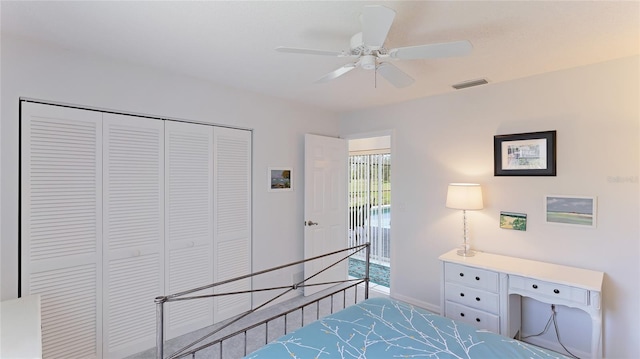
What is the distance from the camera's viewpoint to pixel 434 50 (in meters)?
1.67

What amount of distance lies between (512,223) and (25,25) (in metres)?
4.05

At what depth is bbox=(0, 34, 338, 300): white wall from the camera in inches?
80.8

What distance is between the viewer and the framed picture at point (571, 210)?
2553 millimetres

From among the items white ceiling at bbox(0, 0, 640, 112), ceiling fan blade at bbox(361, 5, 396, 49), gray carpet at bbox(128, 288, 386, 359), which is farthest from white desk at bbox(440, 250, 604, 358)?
ceiling fan blade at bbox(361, 5, 396, 49)

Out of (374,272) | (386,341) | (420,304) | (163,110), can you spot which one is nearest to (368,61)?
(386,341)

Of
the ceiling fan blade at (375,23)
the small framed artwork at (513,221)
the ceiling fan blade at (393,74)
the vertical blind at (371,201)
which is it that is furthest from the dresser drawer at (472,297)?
the vertical blind at (371,201)

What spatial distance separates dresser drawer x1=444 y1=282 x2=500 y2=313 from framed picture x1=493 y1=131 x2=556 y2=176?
3.78 feet

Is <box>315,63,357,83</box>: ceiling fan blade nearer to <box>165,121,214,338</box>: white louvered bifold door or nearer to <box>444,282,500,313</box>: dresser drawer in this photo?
<box>165,121,214,338</box>: white louvered bifold door

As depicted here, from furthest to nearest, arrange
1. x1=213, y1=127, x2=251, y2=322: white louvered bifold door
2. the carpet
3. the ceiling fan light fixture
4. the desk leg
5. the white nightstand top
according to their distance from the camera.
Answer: the carpet
x1=213, y1=127, x2=251, y2=322: white louvered bifold door
the white nightstand top
the desk leg
the ceiling fan light fixture

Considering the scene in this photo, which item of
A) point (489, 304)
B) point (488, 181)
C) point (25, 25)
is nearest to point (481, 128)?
point (488, 181)

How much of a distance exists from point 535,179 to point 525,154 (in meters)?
0.25

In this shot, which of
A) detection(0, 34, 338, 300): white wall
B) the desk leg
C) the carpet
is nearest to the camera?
detection(0, 34, 338, 300): white wall

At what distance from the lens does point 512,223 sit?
296cm

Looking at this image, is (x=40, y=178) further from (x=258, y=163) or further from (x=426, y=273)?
(x=426, y=273)
